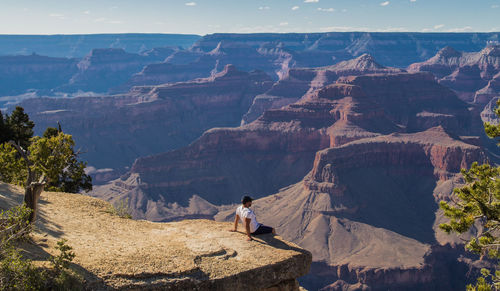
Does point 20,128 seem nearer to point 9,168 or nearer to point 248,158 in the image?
point 9,168

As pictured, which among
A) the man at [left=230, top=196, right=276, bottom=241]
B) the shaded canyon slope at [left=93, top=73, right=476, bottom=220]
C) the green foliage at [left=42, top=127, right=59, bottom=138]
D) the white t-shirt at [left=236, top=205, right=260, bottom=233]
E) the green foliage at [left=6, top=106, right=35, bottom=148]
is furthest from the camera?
the shaded canyon slope at [left=93, top=73, right=476, bottom=220]

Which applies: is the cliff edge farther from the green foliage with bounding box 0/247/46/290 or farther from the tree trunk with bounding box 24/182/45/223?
the green foliage with bounding box 0/247/46/290

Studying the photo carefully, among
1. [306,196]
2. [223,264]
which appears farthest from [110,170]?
[223,264]

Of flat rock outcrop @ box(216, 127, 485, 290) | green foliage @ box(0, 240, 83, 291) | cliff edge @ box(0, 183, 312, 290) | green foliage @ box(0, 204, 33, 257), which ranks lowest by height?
flat rock outcrop @ box(216, 127, 485, 290)

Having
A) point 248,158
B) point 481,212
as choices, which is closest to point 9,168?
point 481,212

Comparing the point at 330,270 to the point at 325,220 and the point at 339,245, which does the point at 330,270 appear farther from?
the point at 325,220

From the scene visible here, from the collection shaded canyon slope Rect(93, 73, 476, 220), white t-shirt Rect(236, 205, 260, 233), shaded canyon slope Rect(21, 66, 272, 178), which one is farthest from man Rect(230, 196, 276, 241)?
shaded canyon slope Rect(21, 66, 272, 178)
